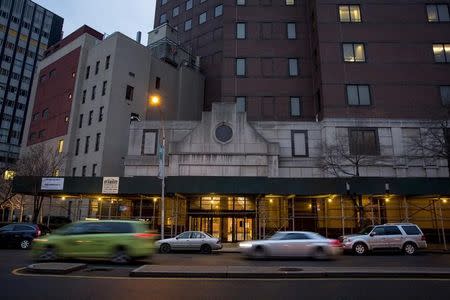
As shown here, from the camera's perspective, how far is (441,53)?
118 feet

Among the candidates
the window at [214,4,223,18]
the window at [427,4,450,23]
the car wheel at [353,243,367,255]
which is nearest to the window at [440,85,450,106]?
the window at [427,4,450,23]

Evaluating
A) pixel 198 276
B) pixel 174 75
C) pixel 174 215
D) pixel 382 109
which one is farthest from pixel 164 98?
pixel 198 276

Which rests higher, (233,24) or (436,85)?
(233,24)

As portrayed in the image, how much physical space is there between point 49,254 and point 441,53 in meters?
38.6

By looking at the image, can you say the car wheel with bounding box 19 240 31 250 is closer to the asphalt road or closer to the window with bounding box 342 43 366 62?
the asphalt road

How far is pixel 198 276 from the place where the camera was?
11031mm

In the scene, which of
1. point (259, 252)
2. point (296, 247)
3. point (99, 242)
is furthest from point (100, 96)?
point (296, 247)

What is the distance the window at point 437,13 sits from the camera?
37.0 m

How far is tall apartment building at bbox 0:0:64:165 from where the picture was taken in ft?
299

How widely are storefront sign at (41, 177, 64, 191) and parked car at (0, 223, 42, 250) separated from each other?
609cm

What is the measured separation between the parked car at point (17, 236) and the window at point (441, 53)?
38.4 m

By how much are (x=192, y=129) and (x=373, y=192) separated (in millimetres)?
17835

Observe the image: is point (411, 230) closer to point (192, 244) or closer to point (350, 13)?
point (192, 244)

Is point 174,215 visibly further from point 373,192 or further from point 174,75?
point 174,75
